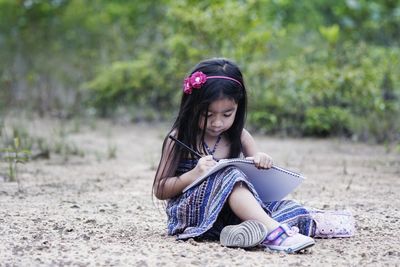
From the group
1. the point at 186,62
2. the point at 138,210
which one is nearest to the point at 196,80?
the point at 138,210

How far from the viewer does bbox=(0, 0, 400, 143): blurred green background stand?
8.62 m

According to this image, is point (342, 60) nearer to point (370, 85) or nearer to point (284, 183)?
point (370, 85)

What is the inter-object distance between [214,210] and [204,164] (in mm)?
223

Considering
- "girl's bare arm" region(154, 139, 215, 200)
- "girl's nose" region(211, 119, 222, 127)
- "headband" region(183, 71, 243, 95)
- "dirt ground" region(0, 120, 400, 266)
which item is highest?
"headband" region(183, 71, 243, 95)

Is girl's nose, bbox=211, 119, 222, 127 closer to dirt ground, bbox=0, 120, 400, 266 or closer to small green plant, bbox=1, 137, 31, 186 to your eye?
dirt ground, bbox=0, 120, 400, 266

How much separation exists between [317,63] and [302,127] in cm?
113

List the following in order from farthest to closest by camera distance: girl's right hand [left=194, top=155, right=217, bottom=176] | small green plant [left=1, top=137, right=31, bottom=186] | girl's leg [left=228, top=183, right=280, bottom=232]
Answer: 1. small green plant [left=1, top=137, right=31, bottom=186]
2. girl's right hand [left=194, top=155, right=217, bottom=176]
3. girl's leg [left=228, top=183, right=280, bottom=232]

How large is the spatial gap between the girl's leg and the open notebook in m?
0.12

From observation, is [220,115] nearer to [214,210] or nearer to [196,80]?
[196,80]

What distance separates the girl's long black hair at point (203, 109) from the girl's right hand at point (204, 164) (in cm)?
17

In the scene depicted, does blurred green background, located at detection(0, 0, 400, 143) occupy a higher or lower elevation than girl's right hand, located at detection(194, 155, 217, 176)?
higher

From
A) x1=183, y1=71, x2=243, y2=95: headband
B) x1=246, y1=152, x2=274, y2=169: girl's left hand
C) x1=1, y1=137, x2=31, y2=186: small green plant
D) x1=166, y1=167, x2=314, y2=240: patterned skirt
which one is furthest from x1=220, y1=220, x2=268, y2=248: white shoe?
x1=1, y1=137, x2=31, y2=186: small green plant

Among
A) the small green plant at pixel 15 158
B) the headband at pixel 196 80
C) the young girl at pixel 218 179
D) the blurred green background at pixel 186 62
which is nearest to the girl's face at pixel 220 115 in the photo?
the young girl at pixel 218 179

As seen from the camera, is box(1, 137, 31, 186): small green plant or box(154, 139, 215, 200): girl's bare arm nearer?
box(154, 139, 215, 200): girl's bare arm
